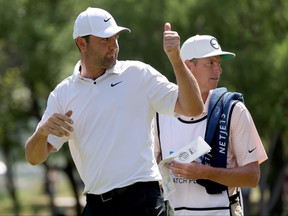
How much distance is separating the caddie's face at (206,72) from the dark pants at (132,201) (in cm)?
111

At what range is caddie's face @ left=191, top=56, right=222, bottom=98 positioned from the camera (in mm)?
6590

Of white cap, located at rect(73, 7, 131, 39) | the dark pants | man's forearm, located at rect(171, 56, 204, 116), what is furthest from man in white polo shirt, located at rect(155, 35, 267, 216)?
white cap, located at rect(73, 7, 131, 39)

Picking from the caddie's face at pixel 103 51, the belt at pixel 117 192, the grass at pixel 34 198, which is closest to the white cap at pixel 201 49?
the caddie's face at pixel 103 51

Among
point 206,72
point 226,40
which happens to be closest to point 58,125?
point 206,72

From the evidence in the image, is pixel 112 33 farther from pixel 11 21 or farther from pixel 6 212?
pixel 6 212

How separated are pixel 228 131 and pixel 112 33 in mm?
1147

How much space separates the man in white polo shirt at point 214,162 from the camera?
628 cm

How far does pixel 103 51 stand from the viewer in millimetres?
5867

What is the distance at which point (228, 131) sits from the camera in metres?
6.33

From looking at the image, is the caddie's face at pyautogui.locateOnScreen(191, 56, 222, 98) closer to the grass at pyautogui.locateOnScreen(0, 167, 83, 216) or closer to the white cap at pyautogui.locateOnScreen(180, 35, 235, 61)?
the white cap at pyautogui.locateOnScreen(180, 35, 235, 61)

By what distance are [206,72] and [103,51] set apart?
1.06 metres

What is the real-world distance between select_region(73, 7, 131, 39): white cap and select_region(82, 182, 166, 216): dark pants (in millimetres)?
989

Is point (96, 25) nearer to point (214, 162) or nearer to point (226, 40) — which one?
point (214, 162)

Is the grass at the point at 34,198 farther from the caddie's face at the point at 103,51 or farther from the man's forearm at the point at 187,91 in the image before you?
the man's forearm at the point at 187,91
